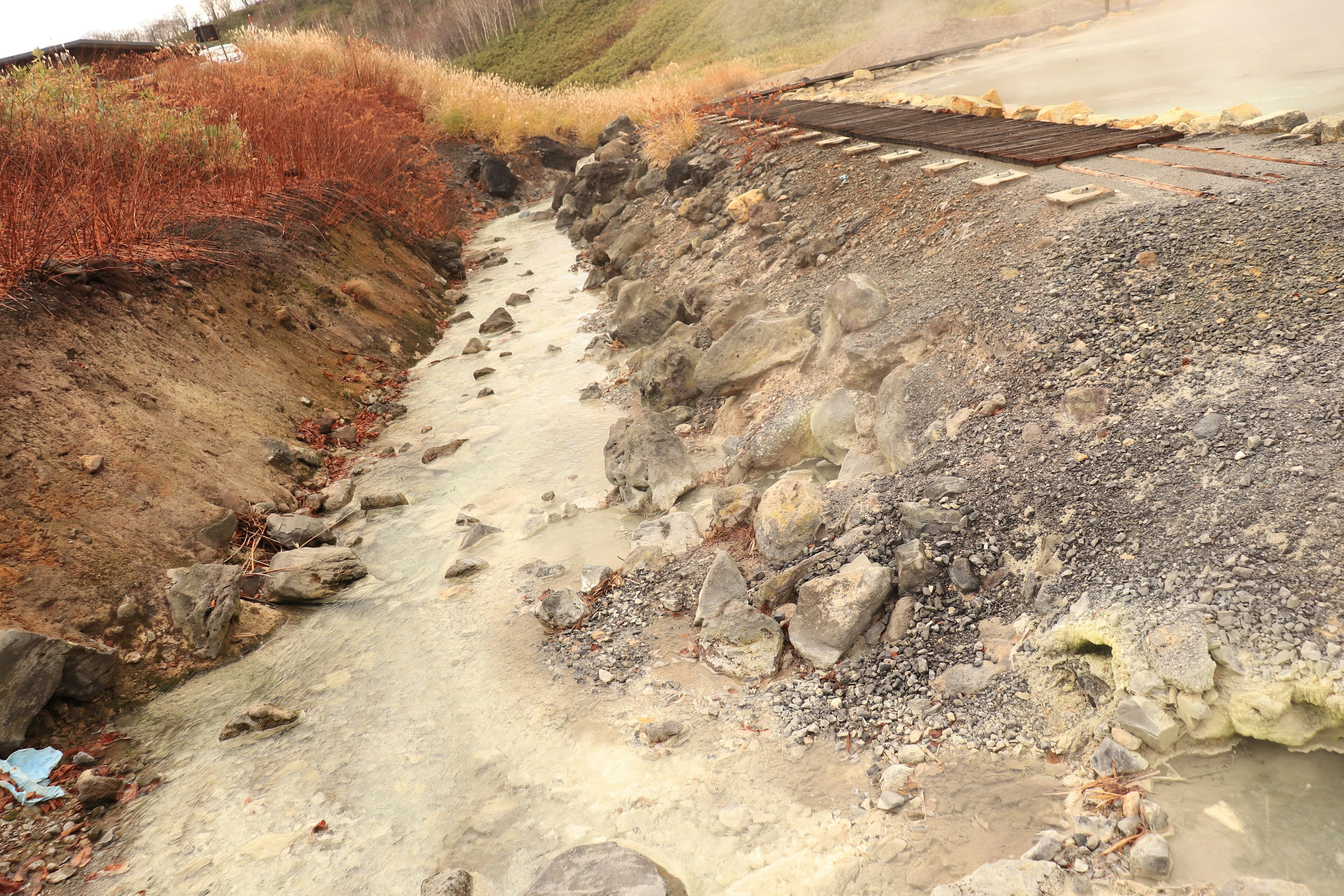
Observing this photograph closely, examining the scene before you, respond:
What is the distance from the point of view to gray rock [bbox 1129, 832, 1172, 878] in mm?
1919

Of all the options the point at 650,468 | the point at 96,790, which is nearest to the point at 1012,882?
the point at 650,468

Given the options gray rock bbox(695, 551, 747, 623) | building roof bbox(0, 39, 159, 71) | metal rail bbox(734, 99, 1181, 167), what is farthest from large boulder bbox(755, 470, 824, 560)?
building roof bbox(0, 39, 159, 71)

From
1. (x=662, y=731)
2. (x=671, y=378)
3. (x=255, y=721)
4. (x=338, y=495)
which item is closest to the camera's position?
(x=662, y=731)

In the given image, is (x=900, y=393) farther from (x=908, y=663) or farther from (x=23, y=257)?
(x=23, y=257)

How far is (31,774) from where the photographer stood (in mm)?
3230

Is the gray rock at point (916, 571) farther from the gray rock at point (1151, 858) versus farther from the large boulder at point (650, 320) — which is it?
the large boulder at point (650, 320)

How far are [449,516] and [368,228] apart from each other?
6.44 m

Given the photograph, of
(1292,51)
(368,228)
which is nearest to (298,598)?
(368,228)

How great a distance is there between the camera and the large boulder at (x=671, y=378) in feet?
19.2

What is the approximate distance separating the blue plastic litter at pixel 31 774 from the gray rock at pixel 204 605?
0.79 m

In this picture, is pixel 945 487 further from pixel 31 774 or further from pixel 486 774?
pixel 31 774

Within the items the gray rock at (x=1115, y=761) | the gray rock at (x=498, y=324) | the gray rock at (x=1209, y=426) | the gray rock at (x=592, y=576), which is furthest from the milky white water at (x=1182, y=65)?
the gray rock at (x=498, y=324)

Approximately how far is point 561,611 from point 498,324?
5986 mm

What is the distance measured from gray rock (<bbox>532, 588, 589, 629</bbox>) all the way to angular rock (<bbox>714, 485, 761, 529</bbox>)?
86 cm
